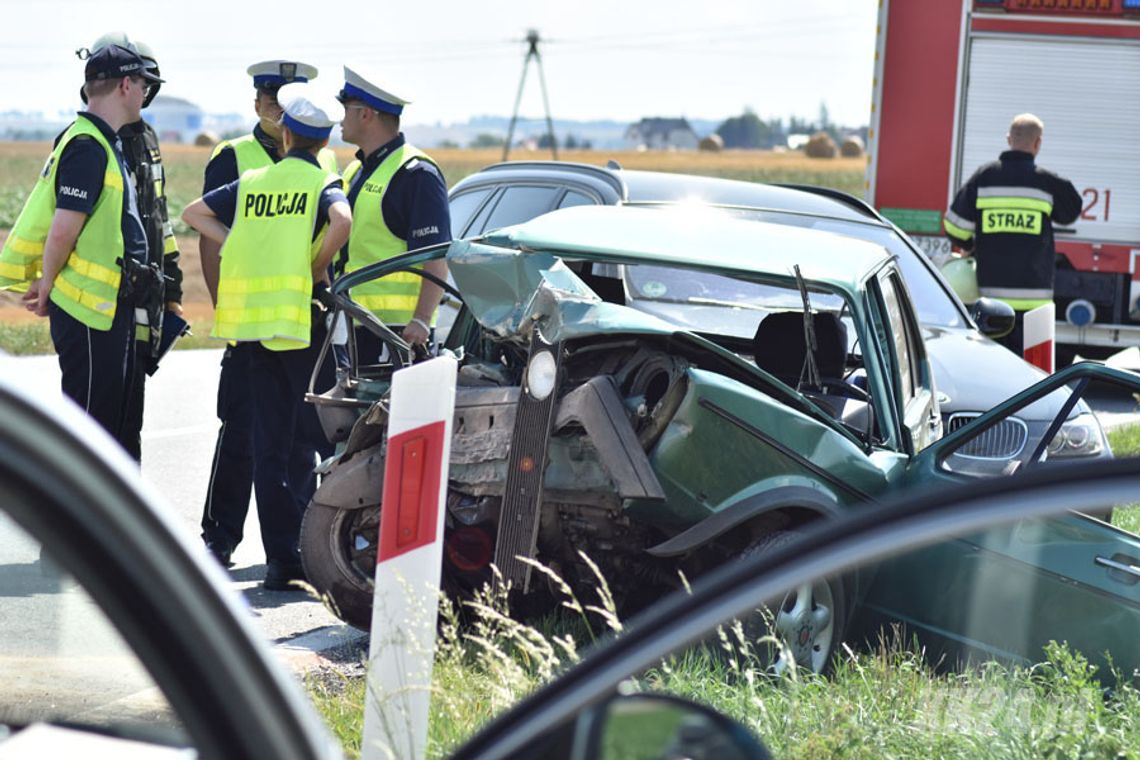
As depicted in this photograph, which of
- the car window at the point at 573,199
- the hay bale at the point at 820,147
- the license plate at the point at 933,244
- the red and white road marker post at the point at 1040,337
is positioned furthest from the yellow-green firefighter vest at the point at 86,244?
the hay bale at the point at 820,147

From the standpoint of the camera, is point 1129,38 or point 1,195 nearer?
point 1129,38

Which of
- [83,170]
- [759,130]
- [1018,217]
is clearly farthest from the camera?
[759,130]

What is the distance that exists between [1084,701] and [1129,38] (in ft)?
38.7

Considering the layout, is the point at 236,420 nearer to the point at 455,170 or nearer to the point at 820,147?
the point at 455,170

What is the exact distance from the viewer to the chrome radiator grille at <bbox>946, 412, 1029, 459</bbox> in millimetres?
5102

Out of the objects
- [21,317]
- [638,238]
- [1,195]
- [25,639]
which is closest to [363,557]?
[638,238]

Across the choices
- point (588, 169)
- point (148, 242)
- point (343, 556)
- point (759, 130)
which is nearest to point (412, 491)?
point (343, 556)

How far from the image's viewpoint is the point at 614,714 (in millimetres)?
1756

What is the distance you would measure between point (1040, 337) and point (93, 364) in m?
4.71

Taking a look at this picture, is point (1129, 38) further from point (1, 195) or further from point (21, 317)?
point (1, 195)

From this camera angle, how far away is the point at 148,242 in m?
6.64

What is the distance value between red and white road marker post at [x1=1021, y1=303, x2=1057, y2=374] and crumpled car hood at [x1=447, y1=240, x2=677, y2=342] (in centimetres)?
365

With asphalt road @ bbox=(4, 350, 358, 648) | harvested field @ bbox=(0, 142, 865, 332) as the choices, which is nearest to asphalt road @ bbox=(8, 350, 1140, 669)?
asphalt road @ bbox=(4, 350, 358, 648)

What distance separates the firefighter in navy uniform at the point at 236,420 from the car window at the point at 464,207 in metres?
1.92
